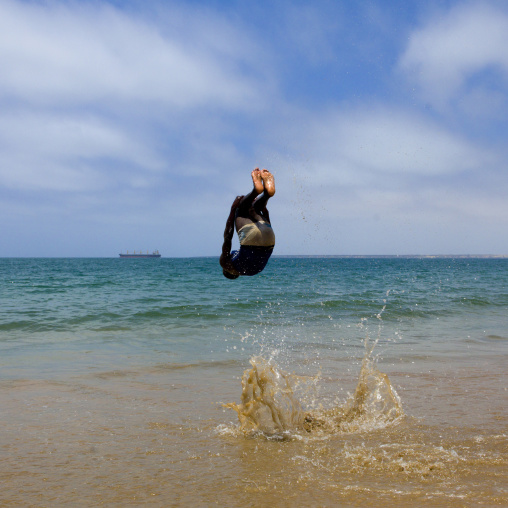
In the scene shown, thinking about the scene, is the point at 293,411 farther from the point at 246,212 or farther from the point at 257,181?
the point at 257,181

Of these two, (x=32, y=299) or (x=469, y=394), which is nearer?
(x=469, y=394)

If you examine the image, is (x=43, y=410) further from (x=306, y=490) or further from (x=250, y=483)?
(x=306, y=490)

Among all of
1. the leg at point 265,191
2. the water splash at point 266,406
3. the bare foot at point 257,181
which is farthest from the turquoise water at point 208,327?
the bare foot at point 257,181

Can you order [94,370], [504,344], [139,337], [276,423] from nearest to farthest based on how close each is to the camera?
1. [276,423]
2. [94,370]
3. [504,344]
4. [139,337]

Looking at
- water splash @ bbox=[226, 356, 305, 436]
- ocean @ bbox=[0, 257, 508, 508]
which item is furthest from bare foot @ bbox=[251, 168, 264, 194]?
water splash @ bbox=[226, 356, 305, 436]

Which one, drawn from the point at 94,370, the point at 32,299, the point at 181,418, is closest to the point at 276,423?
the point at 181,418

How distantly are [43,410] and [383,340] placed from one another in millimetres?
8864

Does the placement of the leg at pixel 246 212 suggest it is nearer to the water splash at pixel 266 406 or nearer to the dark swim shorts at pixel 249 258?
the dark swim shorts at pixel 249 258

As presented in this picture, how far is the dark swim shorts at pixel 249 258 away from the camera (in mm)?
5955

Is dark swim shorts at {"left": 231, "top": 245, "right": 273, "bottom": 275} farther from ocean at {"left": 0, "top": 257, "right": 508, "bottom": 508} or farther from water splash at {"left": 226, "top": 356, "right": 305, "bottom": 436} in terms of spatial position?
water splash at {"left": 226, "top": 356, "right": 305, "bottom": 436}

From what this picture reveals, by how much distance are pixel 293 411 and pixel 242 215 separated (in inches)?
100

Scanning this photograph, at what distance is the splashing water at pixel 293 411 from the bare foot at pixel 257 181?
2353 millimetres

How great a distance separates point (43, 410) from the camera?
677cm

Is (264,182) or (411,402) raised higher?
(264,182)
